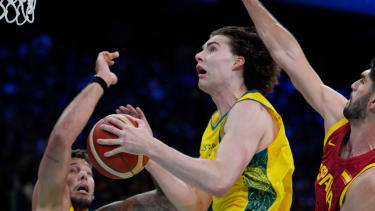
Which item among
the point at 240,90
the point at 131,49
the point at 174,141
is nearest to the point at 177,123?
the point at 174,141

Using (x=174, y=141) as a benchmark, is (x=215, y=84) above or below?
above

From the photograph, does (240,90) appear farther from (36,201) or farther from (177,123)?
(177,123)

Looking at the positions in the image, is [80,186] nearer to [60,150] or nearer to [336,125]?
[60,150]

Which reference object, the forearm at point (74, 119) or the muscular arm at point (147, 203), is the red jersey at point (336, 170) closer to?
the muscular arm at point (147, 203)

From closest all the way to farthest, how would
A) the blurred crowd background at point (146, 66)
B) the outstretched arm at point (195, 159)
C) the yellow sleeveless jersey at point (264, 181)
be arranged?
the outstretched arm at point (195, 159)
the yellow sleeveless jersey at point (264, 181)
the blurred crowd background at point (146, 66)

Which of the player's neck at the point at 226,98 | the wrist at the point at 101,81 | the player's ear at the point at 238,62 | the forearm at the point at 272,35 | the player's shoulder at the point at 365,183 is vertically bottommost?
the player's shoulder at the point at 365,183

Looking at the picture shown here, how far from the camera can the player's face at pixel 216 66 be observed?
3447 millimetres

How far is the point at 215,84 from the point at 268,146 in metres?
0.56

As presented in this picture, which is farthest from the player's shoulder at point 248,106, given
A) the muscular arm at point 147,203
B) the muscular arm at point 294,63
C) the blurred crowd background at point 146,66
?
the blurred crowd background at point 146,66

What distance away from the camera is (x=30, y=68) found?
29.2 feet

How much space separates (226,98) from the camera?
346 centimetres

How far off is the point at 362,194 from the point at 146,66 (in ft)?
24.5

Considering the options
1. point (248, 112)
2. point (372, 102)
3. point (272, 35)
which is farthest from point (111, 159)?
point (372, 102)

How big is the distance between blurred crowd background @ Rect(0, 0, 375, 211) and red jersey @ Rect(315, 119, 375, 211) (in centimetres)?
428
